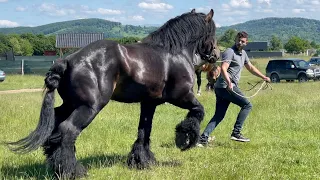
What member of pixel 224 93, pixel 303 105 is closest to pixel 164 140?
pixel 224 93

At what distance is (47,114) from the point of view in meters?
5.78

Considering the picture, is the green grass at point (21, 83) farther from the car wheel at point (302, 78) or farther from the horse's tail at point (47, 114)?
the horse's tail at point (47, 114)

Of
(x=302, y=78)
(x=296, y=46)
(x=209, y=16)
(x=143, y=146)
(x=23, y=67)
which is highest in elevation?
(x=209, y=16)

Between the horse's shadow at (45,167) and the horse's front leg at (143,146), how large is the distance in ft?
0.50

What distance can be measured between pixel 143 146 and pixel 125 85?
130 centimetres

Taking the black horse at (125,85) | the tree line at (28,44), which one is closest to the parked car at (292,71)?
the black horse at (125,85)

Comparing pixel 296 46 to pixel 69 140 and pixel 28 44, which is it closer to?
pixel 28 44

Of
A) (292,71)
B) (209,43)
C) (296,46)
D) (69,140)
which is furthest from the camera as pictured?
(296,46)

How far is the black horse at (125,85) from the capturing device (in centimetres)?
566

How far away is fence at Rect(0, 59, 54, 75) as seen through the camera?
3875cm

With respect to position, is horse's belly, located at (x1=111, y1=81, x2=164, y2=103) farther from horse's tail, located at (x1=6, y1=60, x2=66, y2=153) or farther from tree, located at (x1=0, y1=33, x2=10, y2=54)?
tree, located at (x1=0, y1=33, x2=10, y2=54)

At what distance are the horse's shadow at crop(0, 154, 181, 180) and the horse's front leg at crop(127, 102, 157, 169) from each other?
153 mm

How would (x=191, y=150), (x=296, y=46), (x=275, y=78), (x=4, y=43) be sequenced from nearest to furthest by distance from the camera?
(x=191, y=150)
(x=275, y=78)
(x=4, y=43)
(x=296, y=46)

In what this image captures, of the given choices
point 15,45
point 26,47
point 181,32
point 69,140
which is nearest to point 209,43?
point 181,32
